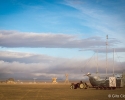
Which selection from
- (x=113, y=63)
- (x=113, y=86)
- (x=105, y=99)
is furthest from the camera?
(x=113, y=63)

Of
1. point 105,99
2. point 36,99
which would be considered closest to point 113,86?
point 105,99

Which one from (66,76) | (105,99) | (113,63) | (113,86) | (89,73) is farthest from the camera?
(66,76)

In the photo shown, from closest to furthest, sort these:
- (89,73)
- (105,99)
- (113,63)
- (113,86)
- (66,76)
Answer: (105,99), (113,86), (89,73), (113,63), (66,76)

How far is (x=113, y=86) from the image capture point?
4194cm

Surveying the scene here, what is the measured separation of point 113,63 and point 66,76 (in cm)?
5822

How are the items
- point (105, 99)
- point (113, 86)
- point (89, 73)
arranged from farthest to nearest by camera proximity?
point (89, 73) < point (113, 86) < point (105, 99)

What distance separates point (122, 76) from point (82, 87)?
8521 millimetres

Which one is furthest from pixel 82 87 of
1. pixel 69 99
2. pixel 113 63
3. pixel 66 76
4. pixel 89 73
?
pixel 66 76

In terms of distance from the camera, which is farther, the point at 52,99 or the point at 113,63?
the point at 113,63

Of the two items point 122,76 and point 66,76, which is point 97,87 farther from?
point 66,76

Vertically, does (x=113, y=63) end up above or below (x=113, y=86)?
above

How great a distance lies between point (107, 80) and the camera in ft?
139

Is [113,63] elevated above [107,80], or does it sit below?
above

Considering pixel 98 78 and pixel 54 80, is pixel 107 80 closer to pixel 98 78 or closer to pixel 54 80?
pixel 98 78
